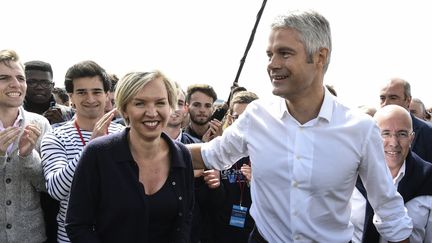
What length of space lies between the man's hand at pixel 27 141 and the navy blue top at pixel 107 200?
0.83m

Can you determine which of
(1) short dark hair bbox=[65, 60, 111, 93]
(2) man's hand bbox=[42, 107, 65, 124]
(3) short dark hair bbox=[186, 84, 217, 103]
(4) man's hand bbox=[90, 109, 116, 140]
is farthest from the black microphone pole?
(4) man's hand bbox=[90, 109, 116, 140]

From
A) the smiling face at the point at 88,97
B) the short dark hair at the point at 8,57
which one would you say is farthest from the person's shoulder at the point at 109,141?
the short dark hair at the point at 8,57

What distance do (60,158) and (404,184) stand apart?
7.09 feet

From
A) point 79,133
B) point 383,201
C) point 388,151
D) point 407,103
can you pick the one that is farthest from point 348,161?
point 407,103

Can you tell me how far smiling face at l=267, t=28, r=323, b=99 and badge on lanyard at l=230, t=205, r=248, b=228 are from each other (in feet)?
6.67

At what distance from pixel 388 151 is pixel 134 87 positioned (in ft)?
5.82

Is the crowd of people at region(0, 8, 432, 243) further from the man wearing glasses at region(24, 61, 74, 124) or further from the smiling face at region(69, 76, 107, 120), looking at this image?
the man wearing glasses at region(24, 61, 74, 124)

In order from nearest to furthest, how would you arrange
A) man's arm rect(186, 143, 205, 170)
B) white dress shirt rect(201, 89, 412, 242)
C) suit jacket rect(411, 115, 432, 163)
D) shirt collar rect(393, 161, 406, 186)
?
white dress shirt rect(201, 89, 412, 242)
man's arm rect(186, 143, 205, 170)
shirt collar rect(393, 161, 406, 186)
suit jacket rect(411, 115, 432, 163)

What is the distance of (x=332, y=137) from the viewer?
242 centimetres

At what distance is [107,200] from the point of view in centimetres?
242

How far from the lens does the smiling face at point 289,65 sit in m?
2.41

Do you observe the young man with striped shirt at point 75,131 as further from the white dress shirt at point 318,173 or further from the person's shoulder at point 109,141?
the white dress shirt at point 318,173

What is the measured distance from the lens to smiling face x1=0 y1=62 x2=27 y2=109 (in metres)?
3.28

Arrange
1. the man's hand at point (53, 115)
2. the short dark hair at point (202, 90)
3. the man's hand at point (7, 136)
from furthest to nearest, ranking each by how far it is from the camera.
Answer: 1. the short dark hair at point (202, 90)
2. the man's hand at point (53, 115)
3. the man's hand at point (7, 136)
